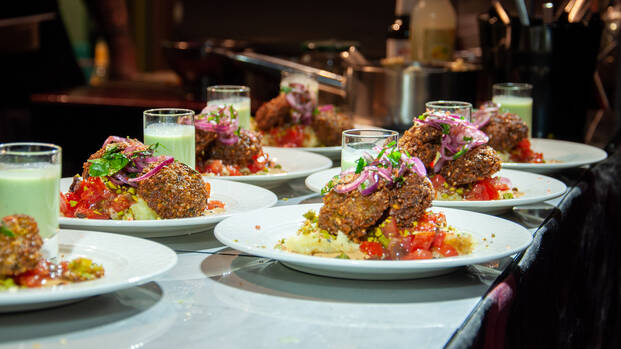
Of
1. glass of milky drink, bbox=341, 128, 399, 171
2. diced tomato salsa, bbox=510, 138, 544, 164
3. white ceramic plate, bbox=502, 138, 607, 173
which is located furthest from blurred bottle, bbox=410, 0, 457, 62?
glass of milky drink, bbox=341, 128, 399, 171

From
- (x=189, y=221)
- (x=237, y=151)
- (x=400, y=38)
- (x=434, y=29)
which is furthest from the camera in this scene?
(x=400, y=38)

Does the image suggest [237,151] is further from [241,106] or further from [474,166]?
[474,166]

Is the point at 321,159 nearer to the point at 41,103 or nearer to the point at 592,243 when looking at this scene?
the point at 592,243

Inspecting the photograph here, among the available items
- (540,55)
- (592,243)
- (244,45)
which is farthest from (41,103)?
(592,243)

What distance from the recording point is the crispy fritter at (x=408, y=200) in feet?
7.30

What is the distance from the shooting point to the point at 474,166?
2.84 metres

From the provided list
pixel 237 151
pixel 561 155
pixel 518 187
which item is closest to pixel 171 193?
pixel 237 151

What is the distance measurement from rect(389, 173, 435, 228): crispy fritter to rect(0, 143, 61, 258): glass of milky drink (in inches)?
35.4

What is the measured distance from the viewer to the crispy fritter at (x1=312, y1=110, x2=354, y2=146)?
406 cm

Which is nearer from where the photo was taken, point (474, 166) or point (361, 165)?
point (361, 165)

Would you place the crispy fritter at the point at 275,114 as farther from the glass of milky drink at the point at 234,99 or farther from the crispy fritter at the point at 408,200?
the crispy fritter at the point at 408,200

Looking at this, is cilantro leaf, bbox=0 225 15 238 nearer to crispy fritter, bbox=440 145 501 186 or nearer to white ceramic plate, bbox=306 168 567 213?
white ceramic plate, bbox=306 168 567 213

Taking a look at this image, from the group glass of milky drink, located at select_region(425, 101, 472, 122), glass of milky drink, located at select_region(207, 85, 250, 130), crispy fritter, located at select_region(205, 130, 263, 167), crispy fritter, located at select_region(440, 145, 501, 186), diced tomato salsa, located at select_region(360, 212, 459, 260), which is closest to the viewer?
diced tomato salsa, located at select_region(360, 212, 459, 260)

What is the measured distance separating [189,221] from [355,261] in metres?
0.58
